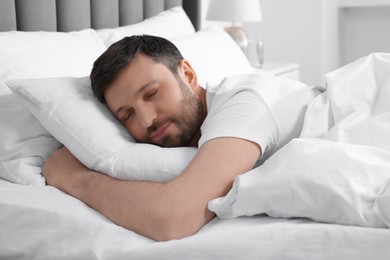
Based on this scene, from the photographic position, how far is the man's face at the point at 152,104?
1.38 metres

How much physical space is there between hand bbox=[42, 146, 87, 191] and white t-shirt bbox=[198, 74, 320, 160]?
32cm

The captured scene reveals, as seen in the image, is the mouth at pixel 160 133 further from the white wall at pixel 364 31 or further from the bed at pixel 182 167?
the white wall at pixel 364 31

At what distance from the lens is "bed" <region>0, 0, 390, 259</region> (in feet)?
3.26

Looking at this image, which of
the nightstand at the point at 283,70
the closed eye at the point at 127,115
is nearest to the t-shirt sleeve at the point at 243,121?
the closed eye at the point at 127,115

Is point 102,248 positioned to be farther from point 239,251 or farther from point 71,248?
point 239,251

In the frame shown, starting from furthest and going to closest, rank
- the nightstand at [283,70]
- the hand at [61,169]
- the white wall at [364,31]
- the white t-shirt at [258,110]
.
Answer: the white wall at [364,31], the nightstand at [283,70], the hand at [61,169], the white t-shirt at [258,110]

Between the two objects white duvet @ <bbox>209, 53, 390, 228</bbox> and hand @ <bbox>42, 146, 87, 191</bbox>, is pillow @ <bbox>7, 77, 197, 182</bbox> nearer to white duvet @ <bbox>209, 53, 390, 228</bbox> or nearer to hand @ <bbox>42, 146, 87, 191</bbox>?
hand @ <bbox>42, 146, 87, 191</bbox>

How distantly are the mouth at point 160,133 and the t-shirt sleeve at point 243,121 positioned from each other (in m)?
0.13

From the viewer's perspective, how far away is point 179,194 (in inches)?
41.9

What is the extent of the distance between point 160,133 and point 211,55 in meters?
0.87

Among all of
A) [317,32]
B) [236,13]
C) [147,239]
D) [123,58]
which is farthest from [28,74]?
[317,32]

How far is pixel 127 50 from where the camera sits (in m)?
1.44

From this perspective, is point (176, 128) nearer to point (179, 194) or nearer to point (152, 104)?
point (152, 104)

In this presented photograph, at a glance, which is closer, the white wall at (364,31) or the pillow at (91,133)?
the pillow at (91,133)
